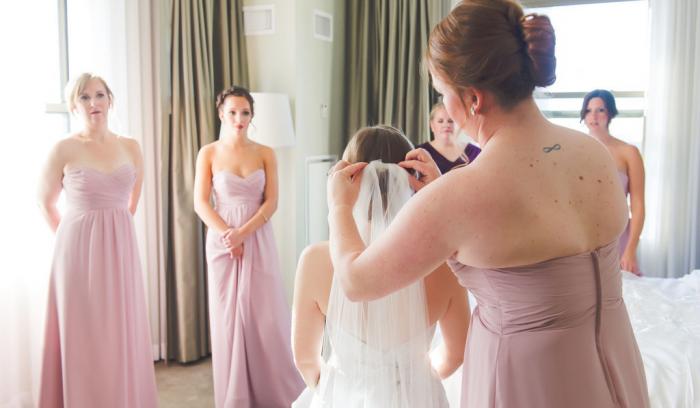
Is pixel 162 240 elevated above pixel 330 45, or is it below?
below

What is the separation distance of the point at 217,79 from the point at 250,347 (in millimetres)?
1737

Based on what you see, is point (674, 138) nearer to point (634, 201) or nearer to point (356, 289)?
point (634, 201)

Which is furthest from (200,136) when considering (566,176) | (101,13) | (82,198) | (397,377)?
(566,176)

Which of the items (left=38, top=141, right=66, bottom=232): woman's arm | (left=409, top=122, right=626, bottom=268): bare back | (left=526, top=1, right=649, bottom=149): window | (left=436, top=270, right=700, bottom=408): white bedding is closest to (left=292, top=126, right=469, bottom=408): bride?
(left=409, top=122, right=626, bottom=268): bare back

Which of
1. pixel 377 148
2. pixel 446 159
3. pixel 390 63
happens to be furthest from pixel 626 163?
pixel 377 148

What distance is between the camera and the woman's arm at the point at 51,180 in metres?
2.84

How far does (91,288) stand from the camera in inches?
113

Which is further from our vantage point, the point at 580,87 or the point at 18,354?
the point at 580,87

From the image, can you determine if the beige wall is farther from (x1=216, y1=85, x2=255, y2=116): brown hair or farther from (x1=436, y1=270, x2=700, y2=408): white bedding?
(x1=436, y1=270, x2=700, y2=408): white bedding

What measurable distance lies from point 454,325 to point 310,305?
360mm

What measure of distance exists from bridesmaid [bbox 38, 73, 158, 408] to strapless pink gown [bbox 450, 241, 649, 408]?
217cm

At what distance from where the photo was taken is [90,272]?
2875mm

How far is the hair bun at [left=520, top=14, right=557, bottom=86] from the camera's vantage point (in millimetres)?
1054

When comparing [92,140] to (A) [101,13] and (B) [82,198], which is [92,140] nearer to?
(B) [82,198]
